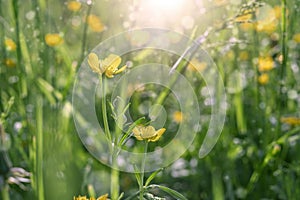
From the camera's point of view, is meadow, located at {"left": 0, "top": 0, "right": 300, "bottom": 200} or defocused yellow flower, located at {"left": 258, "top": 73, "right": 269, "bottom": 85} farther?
defocused yellow flower, located at {"left": 258, "top": 73, "right": 269, "bottom": 85}

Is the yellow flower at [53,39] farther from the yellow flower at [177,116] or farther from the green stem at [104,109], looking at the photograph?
the green stem at [104,109]

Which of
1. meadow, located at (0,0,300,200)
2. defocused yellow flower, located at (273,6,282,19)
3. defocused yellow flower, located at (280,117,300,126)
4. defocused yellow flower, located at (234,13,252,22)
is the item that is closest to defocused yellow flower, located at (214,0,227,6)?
meadow, located at (0,0,300,200)

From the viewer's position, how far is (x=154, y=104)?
1.40 metres

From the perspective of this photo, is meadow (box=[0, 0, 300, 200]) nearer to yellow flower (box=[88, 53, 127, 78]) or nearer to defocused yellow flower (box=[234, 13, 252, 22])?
defocused yellow flower (box=[234, 13, 252, 22])

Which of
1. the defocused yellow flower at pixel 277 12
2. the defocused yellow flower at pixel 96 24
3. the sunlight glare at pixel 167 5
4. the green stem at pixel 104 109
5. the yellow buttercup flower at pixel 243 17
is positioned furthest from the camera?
the defocused yellow flower at pixel 277 12

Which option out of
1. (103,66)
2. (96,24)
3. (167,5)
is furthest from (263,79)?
(103,66)

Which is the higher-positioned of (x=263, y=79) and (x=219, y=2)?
(x=219, y=2)

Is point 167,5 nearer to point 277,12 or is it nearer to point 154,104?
point 154,104

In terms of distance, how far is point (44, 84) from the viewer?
1521 millimetres

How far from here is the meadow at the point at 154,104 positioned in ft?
4.80

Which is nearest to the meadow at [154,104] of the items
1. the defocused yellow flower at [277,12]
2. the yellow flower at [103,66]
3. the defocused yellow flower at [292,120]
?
the defocused yellow flower at [292,120]

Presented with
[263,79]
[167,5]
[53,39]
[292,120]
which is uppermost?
[167,5]

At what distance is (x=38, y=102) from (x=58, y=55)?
669 millimetres

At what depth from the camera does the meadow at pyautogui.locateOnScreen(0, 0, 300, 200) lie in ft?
4.80
